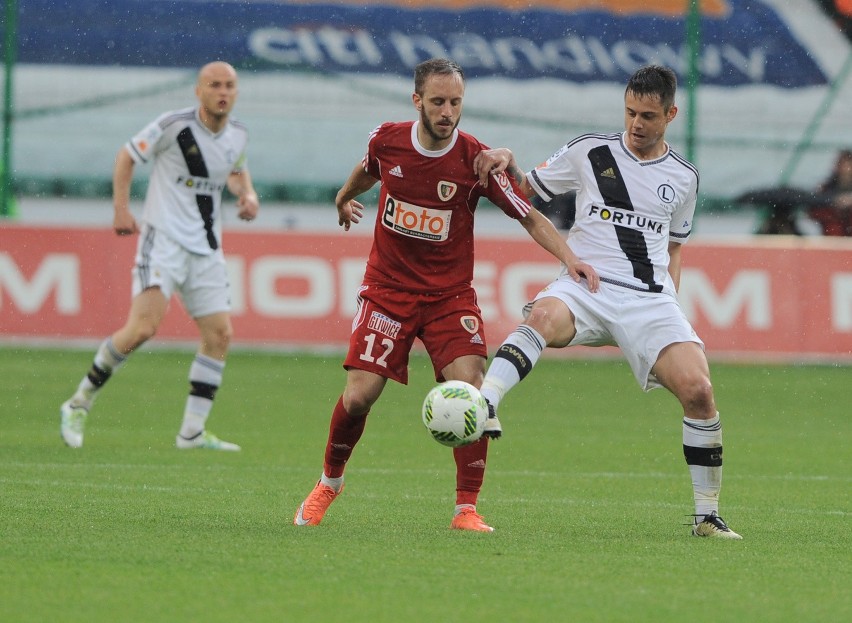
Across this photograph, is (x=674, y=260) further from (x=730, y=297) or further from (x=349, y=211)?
(x=730, y=297)

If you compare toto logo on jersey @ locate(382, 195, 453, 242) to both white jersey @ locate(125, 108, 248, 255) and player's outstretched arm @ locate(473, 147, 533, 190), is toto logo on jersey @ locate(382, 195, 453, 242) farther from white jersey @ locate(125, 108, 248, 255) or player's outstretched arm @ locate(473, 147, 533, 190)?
white jersey @ locate(125, 108, 248, 255)

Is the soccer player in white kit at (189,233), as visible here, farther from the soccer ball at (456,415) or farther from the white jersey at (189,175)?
the soccer ball at (456,415)

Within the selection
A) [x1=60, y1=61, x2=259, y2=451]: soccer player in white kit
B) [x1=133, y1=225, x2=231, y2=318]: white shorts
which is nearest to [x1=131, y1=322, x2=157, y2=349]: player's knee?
[x1=60, y1=61, x2=259, y2=451]: soccer player in white kit

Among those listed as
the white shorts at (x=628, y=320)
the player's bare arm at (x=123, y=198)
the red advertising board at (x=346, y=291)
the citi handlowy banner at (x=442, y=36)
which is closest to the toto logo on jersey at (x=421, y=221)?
the white shorts at (x=628, y=320)

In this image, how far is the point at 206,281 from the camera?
404 inches

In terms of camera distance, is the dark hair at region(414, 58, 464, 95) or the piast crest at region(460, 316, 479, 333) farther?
the piast crest at region(460, 316, 479, 333)

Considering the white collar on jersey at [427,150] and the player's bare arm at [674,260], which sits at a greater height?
the white collar on jersey at [427,150]

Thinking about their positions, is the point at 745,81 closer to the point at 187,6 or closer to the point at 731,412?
the point at 187,6

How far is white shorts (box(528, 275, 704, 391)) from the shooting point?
6691 mm

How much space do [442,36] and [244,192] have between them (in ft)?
48.9

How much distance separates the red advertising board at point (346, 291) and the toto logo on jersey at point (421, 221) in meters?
9.17

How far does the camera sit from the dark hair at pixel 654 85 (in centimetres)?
664

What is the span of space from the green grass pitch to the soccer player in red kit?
1.50 ft

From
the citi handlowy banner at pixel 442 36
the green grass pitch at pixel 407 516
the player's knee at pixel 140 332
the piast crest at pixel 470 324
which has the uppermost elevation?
the citi handlowy banner at pixel 442 36
